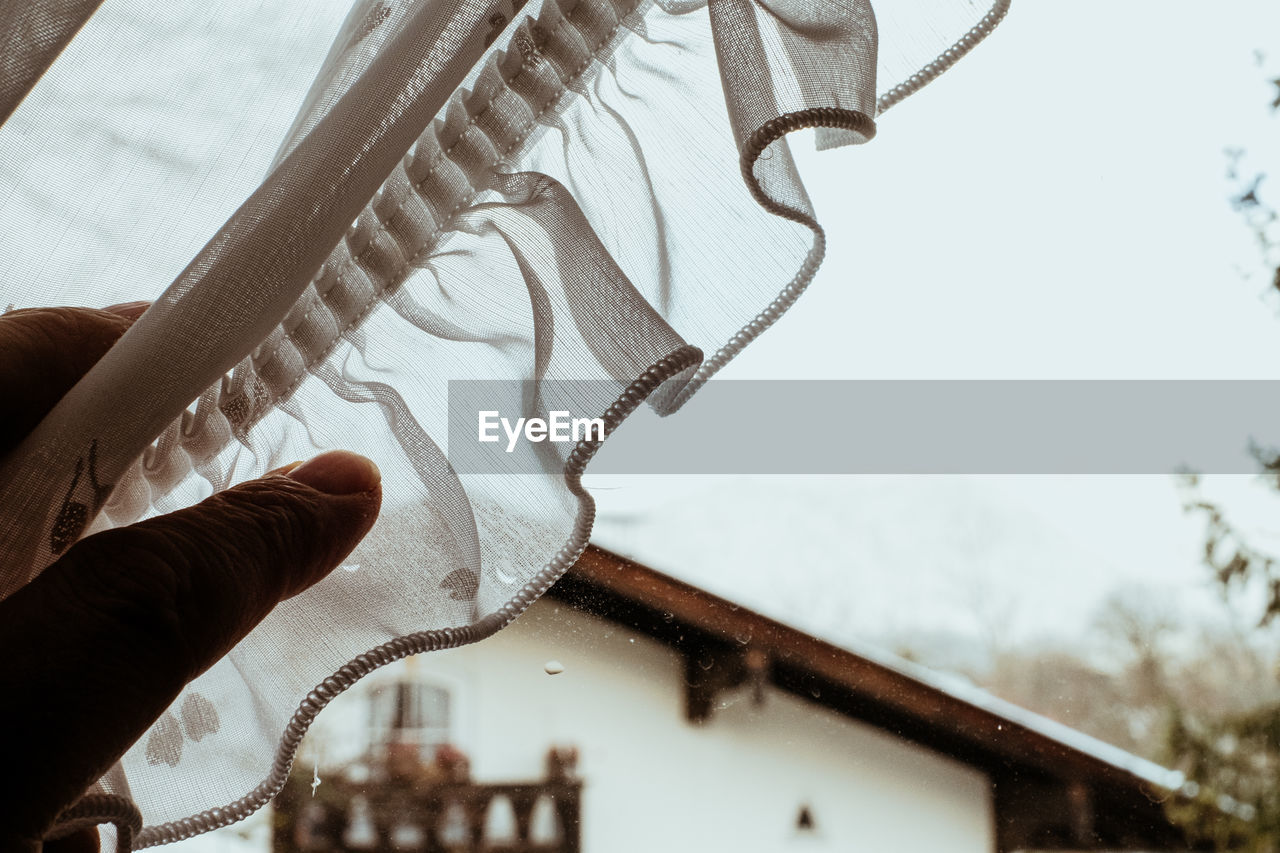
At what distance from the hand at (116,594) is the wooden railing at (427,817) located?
31cm

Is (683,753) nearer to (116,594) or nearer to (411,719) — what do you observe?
(411,719)

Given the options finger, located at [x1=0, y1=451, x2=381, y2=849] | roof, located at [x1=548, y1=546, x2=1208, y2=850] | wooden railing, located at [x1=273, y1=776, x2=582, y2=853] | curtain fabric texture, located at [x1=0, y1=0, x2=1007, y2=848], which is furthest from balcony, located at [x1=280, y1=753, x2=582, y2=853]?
finger, located at [x1=0, y1=451, x2=381, y2=849]

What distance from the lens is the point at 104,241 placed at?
0.49m

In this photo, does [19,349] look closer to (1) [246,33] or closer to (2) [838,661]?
(1) [246,33]

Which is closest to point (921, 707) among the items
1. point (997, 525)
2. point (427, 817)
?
point (997, 525)

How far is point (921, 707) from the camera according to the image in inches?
27.7

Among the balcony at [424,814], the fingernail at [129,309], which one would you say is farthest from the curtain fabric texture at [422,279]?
the balcony at [424,814]

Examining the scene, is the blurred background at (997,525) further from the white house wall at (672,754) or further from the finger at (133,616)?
the finger at (133,616)

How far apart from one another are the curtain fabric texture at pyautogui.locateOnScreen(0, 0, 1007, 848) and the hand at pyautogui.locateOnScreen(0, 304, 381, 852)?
0.10 feet

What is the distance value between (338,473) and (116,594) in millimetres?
107

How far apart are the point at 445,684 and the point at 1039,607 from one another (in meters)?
0.46

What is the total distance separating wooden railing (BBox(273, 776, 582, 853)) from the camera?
73 cm

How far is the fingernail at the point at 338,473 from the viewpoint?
43 centimetres

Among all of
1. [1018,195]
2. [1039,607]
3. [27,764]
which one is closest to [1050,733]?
[1039,607]
